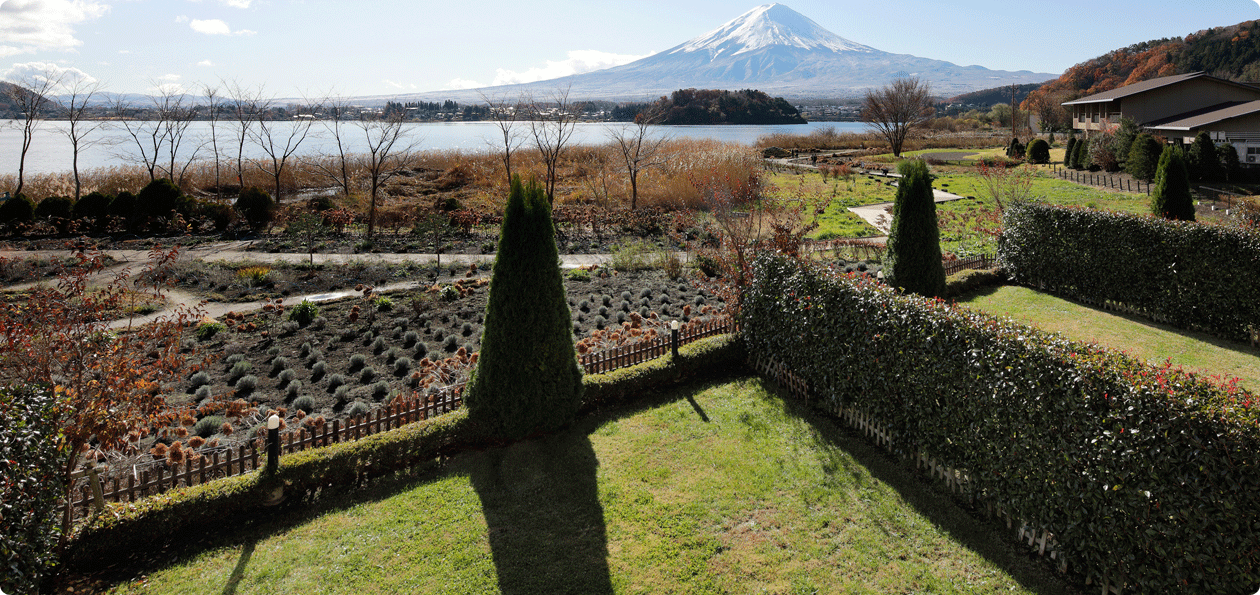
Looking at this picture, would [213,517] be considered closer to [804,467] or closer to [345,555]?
[345,555]

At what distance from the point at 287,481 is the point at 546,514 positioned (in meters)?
2.52

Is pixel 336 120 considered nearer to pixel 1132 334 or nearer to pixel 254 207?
pixel 254 207

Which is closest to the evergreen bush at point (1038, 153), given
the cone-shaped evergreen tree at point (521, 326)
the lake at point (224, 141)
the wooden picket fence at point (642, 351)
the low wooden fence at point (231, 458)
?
the lake at point (224, 141)

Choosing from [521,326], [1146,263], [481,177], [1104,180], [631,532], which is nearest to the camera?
[631,532]

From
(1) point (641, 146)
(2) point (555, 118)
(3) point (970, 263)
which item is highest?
(2) point (555, 118)

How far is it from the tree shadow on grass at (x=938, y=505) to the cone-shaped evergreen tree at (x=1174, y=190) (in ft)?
52.5

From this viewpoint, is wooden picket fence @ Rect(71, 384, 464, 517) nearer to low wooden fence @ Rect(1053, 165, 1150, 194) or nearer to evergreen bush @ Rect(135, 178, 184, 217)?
evergreen bush @ Rect(135, 178, 184, 217)

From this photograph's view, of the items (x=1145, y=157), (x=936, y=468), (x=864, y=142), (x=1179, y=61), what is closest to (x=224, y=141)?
(x=936, y=468)

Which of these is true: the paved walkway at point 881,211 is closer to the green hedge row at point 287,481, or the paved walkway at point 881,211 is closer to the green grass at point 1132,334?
the green grass at point 1132,334

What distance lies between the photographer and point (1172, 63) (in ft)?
196

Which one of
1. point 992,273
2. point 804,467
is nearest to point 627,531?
point 804,467

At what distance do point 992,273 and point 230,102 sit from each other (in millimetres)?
38128

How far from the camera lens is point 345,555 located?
495 cm

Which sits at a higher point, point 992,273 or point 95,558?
point 992,273
